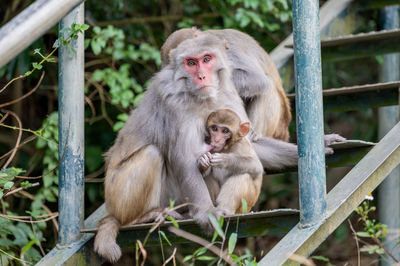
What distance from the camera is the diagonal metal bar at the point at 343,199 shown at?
3.57 metres

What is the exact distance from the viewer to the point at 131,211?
15.0 ft

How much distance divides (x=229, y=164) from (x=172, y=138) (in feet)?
1.45

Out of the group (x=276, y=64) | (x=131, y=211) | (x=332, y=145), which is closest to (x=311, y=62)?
(x=332, y=145)

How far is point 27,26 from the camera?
2564 millimetres

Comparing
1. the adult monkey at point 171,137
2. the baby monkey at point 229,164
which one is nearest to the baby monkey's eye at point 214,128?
the baby monkey at point 229,164

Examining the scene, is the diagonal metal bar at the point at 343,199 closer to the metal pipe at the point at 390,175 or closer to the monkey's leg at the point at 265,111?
the monkey's leg at the point at 265,111

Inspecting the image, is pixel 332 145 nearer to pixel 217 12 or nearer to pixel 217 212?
pixel 217 212

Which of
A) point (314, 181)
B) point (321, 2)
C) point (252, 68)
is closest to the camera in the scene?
point (314, 181)

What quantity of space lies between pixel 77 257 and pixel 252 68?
210 cm

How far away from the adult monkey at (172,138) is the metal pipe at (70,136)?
0.23 meters

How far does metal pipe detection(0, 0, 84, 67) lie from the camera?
2496mm

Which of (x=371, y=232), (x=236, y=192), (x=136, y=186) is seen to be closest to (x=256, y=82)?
(x=236, y=192)

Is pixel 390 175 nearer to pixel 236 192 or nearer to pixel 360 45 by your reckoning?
pixel 360 45

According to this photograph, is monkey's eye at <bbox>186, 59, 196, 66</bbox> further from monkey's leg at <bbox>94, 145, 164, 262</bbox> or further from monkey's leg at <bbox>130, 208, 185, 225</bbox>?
monkey's leg at <bbox>130, 208, 185, 225</bbox>
